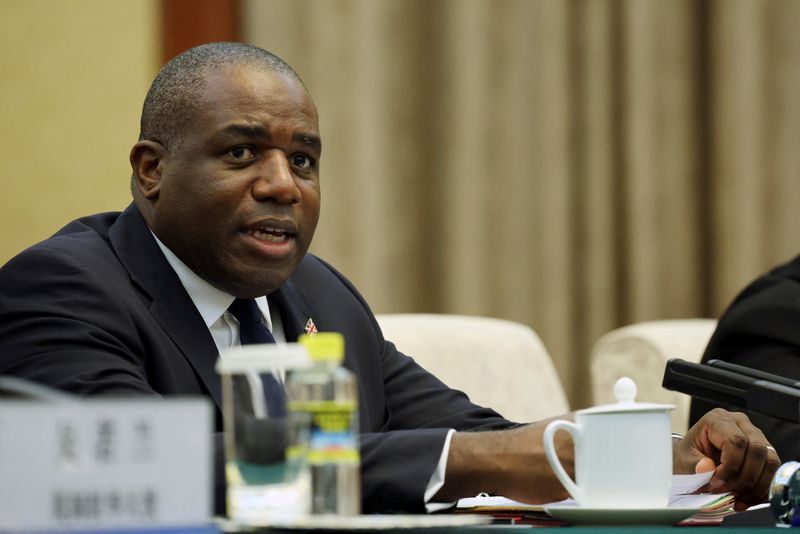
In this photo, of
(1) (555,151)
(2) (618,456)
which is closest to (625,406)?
(2) (618,456)

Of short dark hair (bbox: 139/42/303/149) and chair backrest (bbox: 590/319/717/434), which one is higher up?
short dark hair (bbox: 139/42/303/149)

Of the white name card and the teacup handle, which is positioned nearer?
the white name card

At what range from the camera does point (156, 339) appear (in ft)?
5.55

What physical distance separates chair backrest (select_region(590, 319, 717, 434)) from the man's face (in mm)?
1155

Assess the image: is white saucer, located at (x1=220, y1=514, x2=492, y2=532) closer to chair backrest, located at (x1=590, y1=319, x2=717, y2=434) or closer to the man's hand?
the man's hand

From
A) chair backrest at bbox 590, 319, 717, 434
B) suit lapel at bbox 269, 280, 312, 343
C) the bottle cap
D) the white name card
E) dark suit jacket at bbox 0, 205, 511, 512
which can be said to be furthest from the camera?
chair backrest at bbox 590, 319, 717, 434

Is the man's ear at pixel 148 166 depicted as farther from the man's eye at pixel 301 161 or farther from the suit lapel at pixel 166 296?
the man's eye at pixel 301 161

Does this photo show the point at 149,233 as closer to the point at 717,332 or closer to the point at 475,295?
the point at 717,332

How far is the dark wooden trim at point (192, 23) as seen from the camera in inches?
122

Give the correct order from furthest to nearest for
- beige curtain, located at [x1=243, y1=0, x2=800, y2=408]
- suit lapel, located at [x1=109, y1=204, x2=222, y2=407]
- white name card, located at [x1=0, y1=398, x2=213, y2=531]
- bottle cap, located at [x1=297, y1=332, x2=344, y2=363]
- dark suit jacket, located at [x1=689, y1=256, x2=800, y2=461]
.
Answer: beige curtain, located at [x1=243, y1=0, x2=800, y2=408] < dark suit jacket, located at [x1=689, y1=256, x2=800, y2=461] < suit lapel, located at [x1=109, y1=204, x2=222, y2=407] < bottle cap, located at [x1=297, y1=332, x2=344, y2=363] < white name card, located at [x1=0, y1=398, x2=213, y2=531]

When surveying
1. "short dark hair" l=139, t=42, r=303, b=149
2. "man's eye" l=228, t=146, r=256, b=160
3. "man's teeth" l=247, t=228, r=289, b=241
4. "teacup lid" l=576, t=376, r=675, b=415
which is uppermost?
"short dark hair" l=139, t=42, r=303, b=149

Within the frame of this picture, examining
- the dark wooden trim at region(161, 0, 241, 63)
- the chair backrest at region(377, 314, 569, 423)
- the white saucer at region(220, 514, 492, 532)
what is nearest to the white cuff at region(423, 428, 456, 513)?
the white saucer at region(220, 514, 492, 532)

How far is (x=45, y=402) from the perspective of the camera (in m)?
0.85

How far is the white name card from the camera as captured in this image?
2.73 feet
